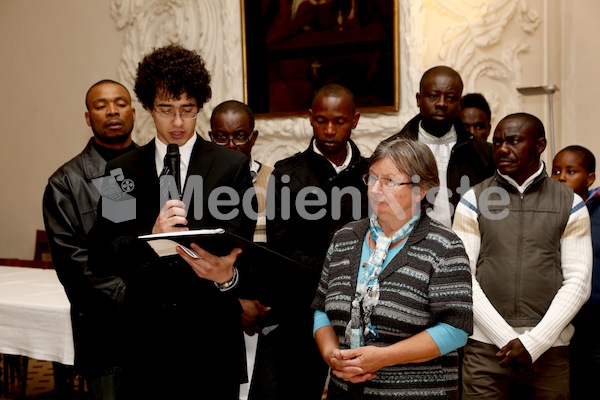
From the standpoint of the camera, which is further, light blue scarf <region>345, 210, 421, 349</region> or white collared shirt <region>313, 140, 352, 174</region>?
white collared shirt <region>313, 140, 352, 174</region>

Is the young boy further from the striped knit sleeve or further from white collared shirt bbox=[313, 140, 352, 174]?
white collared shirt bbox=[313, 140, 352, 174]

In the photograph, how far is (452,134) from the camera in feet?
13.1

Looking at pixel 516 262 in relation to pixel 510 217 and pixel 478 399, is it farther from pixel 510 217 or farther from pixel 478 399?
pixel 478 399

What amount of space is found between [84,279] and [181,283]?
0.90 metres

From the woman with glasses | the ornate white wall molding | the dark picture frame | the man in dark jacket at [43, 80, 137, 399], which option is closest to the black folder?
the woman with glasses

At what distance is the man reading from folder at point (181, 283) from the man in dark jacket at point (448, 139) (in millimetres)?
1487

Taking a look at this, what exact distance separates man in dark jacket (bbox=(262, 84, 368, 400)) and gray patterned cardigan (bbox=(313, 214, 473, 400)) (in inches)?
32.2

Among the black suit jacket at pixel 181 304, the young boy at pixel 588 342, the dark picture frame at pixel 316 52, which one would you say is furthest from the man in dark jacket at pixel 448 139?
the dark picture frame at pixel 316 52

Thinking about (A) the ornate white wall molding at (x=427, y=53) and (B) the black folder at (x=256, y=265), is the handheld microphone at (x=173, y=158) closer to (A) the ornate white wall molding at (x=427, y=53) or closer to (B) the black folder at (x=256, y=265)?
(B) the black folder at (x=256, y=265)

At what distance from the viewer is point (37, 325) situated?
3.98 meters

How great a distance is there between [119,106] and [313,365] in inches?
71.5

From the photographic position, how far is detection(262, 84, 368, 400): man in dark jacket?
132 inches

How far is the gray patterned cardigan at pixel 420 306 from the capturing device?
236cm

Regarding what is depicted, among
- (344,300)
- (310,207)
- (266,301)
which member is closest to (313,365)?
(266,301)
